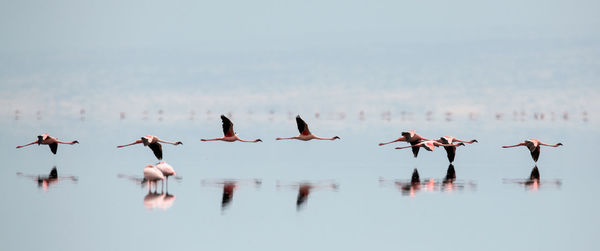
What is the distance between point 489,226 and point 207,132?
4145 centimetres

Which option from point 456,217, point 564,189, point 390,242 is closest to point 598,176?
point 564,189

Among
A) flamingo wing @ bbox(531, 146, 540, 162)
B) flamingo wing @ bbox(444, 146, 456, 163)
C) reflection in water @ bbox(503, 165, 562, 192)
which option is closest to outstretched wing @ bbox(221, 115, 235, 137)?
flamingo wing @ bbox(444, 146, 456, 163)

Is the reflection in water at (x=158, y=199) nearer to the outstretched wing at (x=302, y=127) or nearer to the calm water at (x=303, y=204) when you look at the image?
the calm water at (x=303, y=204)

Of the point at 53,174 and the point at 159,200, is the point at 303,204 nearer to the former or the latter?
the point at 159,200

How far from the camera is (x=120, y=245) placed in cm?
2562

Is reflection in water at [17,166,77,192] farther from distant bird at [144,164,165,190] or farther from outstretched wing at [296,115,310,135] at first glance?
outstretched wing at [296,115,310,135]

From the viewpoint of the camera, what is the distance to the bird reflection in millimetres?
29672

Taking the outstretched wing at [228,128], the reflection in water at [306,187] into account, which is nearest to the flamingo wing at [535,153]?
the reflection in water at [306,187]

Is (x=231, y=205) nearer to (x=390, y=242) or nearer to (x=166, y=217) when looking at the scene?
(x=166, y=217)

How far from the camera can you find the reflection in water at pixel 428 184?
33.6m

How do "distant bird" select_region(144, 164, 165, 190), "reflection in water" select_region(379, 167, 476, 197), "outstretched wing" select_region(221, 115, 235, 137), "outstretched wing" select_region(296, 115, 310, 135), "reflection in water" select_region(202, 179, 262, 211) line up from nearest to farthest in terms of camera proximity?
"distant bird" select_region(144, 164, 165, 190)
"reflection in water" select_region(202, 179, 262, 211)
"reflection in water" select_region(379, 167, 476, 197)
"outstretched wing" select_region(296, 115, 310, 135)
"outstretched wing" select_region(221, 115, 235, 137)

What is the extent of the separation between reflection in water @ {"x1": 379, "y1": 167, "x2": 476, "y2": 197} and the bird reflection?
19.4 feet

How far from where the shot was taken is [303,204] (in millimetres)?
30562

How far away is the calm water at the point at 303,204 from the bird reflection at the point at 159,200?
0.05m
